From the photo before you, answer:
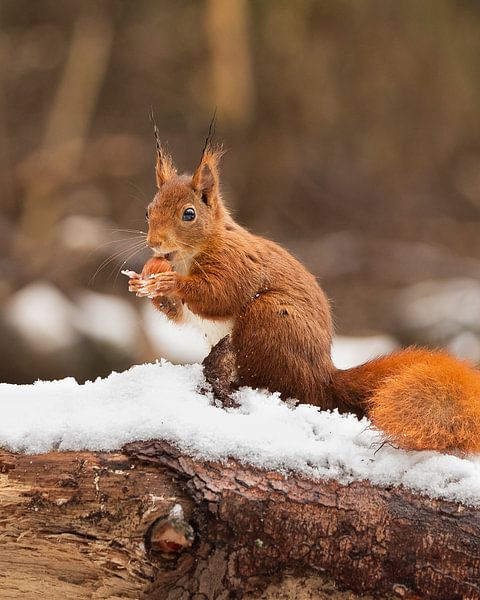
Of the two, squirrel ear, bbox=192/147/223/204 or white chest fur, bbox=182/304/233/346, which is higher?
squirrel ear, bbox=192/147/223/204

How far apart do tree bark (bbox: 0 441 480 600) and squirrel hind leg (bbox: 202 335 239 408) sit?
19 centimetres

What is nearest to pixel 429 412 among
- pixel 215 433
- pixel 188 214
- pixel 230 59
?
pixel 215 433

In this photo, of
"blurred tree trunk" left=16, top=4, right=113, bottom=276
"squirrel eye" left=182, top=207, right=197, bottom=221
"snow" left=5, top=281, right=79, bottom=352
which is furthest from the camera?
"blurred tree trunk" left=16, top=4, right=113, bottom=276

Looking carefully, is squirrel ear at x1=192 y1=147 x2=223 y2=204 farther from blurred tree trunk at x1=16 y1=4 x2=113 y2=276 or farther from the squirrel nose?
blurred tree trunk at x1=16 y1=4 x2=113 y2=276

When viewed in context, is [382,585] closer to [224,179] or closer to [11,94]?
[224,179]

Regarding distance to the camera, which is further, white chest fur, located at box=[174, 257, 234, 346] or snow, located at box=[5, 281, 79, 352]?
snow, located at box=[5, 281, 79, 352]

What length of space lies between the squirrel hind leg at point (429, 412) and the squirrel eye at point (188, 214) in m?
0.54

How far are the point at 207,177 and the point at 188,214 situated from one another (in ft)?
0.38

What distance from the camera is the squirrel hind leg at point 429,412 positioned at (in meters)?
1.47

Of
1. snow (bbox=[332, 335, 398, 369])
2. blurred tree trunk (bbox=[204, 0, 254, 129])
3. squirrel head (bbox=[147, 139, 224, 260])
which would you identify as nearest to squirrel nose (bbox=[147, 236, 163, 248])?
squirrel head (bbox=[147, 139, 224, 260])

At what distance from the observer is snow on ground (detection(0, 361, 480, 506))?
1.45 metres

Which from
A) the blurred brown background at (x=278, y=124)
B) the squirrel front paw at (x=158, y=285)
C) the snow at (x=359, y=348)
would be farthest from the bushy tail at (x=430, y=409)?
the blurred brown background at (x=278, y=124)

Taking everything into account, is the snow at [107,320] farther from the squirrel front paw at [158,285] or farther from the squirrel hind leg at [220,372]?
the squirrel hind leg at [220,372]

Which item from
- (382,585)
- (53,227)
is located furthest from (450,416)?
(53,227)
